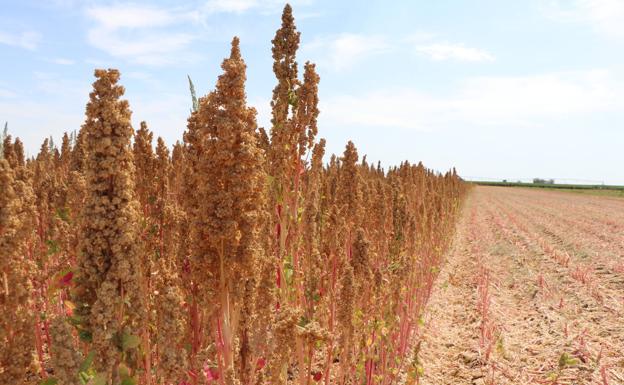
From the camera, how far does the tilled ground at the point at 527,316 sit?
211 inches

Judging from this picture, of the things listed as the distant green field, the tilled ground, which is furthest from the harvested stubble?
the distant green field

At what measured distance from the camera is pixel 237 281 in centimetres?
218

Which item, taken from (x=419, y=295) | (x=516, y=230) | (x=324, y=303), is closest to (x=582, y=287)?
(x=419, y=295)

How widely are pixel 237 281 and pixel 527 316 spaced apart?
6982 mm

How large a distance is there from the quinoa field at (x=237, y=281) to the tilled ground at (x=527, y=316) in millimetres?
45

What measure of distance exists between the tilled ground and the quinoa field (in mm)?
45

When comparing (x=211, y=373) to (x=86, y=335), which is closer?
(x=86, y=335)

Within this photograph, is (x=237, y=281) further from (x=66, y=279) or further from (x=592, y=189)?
(x=592, y=189)

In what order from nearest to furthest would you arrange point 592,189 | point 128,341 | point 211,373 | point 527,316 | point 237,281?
1. point 128,341
2. point 237,281
3. point 211,373
4. point 527,316
5. point 592,189

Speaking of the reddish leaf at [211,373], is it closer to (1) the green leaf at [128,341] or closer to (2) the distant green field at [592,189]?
(1) the green leaf at [128,341]

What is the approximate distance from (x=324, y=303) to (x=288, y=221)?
849 mm

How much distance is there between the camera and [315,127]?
169 inches

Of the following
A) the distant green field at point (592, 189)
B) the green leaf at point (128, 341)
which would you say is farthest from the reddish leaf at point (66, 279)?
the distant green field at point (592, 189)

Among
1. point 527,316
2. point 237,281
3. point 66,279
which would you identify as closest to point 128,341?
point 237,281
